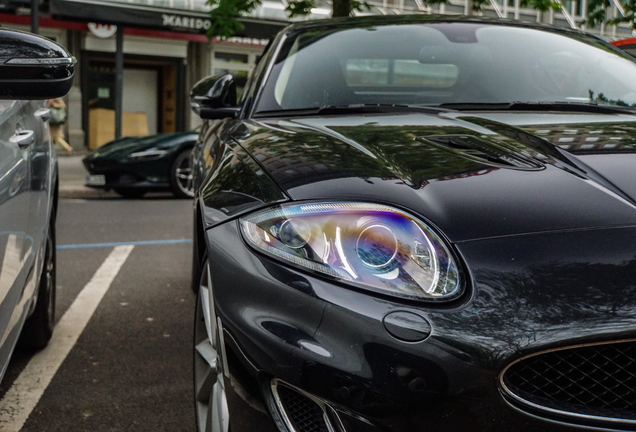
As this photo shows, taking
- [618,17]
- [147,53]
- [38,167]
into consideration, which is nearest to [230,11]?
[618,17]

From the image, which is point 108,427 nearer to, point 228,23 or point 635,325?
point 635,325

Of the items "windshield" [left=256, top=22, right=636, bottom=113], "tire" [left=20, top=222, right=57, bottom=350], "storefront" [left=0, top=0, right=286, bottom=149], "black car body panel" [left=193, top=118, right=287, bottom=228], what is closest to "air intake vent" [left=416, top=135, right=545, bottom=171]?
"black car body panel" [left=193, top=118, right=287, bottom=228]

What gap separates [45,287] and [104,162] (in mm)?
7672

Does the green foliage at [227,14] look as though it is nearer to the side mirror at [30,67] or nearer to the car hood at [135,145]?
the car hood at [135,145]

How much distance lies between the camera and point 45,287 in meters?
3.55

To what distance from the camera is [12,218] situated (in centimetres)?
236

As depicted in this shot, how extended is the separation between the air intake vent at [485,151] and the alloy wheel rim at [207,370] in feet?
2.38

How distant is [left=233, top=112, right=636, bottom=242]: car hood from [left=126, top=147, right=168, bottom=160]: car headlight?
8.81 metres

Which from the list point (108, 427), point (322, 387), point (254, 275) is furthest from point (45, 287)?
point (322, 387)

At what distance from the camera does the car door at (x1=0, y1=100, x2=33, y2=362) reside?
2.24 m

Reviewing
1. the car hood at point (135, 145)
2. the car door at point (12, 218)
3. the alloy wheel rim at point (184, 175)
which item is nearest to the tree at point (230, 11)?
the car hood at point (135, 145)

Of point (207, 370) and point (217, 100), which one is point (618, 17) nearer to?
point (217, 100)

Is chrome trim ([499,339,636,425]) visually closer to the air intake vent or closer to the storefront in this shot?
the air intake vent

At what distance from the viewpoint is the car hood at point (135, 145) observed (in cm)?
1102
